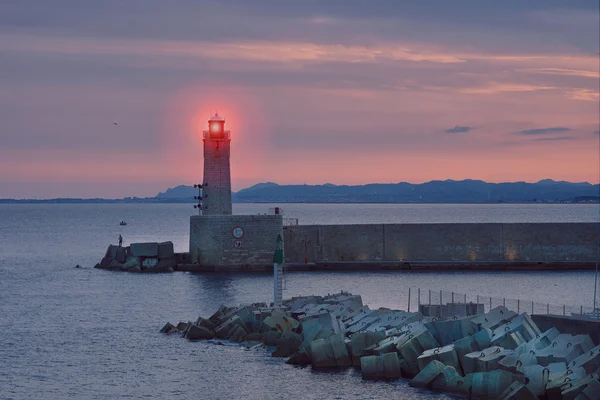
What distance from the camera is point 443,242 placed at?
163 ft

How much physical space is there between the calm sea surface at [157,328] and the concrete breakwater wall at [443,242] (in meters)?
2.22

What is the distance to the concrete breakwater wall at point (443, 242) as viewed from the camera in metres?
49.3

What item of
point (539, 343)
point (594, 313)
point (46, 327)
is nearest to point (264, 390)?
point (539, 343)

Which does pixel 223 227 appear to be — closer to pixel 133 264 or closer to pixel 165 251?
pixel 165 251

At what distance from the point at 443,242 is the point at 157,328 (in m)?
21.9

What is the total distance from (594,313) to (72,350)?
44.5ft

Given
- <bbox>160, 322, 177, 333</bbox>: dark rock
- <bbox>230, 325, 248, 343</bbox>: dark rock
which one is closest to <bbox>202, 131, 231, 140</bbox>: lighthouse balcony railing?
<bbox>160, 322, 177, 333</bbox>: dark rock

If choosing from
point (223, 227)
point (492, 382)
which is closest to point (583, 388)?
point (492, 382)

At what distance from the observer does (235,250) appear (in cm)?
4769

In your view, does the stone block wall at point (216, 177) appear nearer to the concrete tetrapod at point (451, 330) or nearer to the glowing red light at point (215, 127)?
the glowing red light at point (215, 127)

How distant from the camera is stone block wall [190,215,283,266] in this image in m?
47.3

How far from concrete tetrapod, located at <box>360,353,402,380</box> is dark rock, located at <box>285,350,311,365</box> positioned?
2.13m

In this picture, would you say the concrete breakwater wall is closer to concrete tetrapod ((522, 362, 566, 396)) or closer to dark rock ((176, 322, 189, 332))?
dark rock ((176, 322, 189, 332))

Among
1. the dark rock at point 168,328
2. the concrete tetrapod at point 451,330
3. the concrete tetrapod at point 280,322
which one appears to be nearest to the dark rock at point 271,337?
the concrete tetrapod at point 280,322
